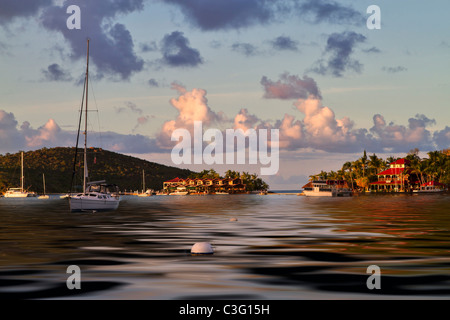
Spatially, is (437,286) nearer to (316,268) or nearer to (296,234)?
(316,268)

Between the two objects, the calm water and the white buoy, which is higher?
the white buoy

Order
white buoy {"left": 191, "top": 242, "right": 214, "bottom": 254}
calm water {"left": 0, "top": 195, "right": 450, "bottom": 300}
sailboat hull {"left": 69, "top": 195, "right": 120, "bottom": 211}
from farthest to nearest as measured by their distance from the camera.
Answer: sailboat hull {"left": 69, "top": 195, "right": 120, "bottom": 211} < white buoy {"left": 191, "top": 242, "right": 214, "bottom": 254} < calm water {"left": 0, "top": 195, "right": 450, "bottom": 300}

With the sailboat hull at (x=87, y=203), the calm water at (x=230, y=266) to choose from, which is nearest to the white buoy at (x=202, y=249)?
the calm water at (x=230, y=266)

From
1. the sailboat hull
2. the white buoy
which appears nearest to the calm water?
the white buoy

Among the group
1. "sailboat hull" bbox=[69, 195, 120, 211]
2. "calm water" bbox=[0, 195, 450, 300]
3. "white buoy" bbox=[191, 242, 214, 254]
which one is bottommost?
"calm water" bbox=[0, 195, 450, 300]

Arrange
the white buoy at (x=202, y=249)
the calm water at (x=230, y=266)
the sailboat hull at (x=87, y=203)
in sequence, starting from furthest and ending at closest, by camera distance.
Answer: the sailboat hull at (x=87, y=203) < the white buoy at (x=202, y=249) < the calm water at (x=230, y=266)

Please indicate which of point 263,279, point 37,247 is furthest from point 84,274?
point 37,247

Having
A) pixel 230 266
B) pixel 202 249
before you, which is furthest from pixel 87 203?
pixel 230 266

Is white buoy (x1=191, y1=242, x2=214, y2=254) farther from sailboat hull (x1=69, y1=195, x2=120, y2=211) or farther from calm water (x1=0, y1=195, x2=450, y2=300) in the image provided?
sailboat hull (x1=69, y1=195, x2=120, y2=211)

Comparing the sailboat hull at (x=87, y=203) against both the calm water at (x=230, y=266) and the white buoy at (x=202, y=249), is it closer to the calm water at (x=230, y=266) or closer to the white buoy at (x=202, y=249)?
the calm water at (x=230, y=266)

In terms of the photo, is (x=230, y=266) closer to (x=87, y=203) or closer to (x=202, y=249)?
(x=202, y=249)

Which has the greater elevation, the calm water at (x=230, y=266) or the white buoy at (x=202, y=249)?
the white buoy at (x=202, y=249)
